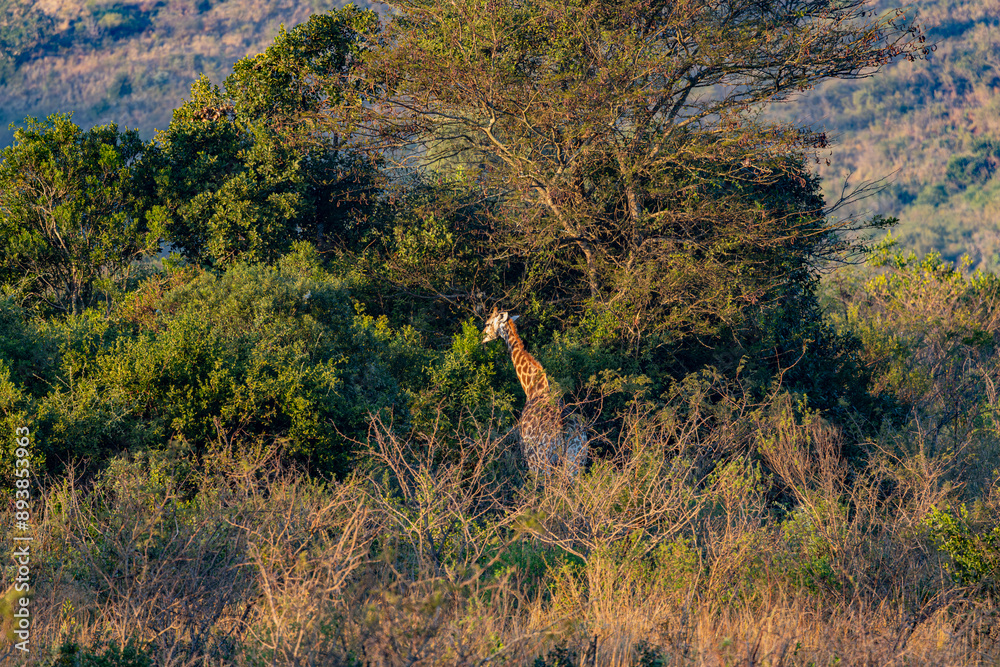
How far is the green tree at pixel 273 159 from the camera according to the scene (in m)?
12.6

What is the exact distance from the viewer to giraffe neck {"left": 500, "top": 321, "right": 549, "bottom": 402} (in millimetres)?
9781

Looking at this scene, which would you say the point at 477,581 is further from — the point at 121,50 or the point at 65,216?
the point at 121,50

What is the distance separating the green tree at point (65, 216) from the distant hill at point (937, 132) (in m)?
44.8

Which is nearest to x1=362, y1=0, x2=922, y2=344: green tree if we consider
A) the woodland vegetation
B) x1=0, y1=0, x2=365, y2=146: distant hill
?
the woodland vegetation

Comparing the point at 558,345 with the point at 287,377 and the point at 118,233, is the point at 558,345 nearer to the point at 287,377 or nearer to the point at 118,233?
the point at 287,377

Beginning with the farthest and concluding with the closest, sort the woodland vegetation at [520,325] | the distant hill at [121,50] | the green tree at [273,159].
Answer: the distant hill at [121,50] → the green tree at [273,159] → the woodland vegetation at [520,325]

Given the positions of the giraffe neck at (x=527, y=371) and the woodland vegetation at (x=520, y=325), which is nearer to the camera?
the woodland vegetation at (x=520, y=325)

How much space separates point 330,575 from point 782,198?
1010cm

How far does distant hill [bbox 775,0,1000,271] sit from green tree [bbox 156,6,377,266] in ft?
138

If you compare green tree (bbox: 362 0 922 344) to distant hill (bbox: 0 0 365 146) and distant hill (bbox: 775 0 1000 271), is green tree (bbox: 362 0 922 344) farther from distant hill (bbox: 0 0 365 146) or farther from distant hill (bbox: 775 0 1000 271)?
distant hill (bbox: 0 0 365 146)

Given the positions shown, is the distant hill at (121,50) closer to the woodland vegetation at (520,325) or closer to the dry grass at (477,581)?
the woodland vegetation at (520,325)

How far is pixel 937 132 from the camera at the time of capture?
62.2 metres

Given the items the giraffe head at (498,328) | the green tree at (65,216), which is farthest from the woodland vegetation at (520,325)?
the giraffe head at (498,328)

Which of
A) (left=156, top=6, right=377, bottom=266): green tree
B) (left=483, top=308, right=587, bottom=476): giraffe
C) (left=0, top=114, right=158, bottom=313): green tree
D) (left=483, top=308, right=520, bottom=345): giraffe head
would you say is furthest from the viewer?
(left=156, top=6, right=377, bottom=266): green tree
